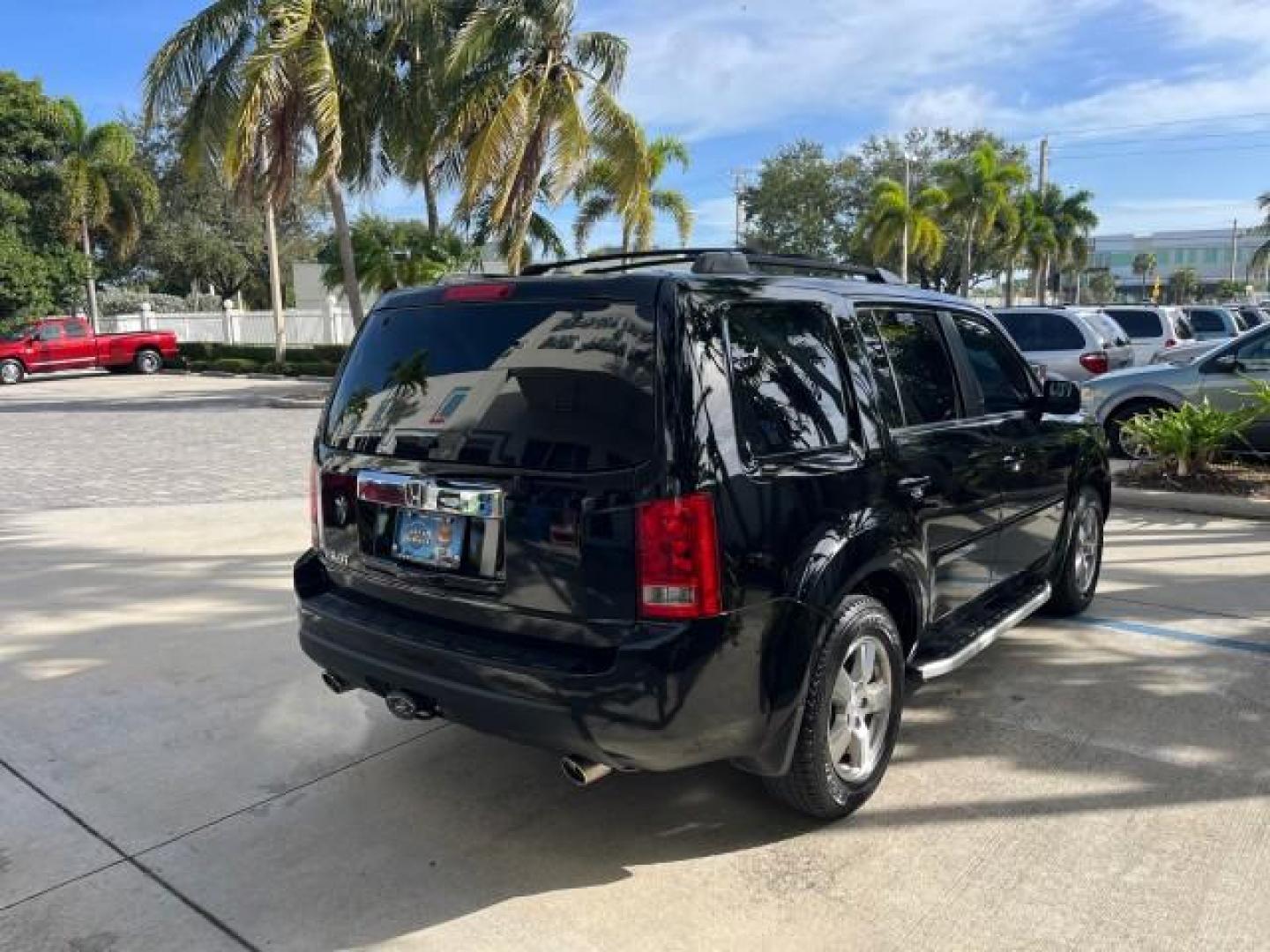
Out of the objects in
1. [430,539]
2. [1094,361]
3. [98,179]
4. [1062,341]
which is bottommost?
[430,539]

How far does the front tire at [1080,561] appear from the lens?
206 inches

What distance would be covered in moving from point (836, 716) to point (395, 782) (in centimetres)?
163

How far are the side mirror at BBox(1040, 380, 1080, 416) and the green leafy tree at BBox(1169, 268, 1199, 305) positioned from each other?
333 ft

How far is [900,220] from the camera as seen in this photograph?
38.3 meters

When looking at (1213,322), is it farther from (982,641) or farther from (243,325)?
(243,325)

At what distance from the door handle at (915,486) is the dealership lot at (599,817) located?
1.05 meters

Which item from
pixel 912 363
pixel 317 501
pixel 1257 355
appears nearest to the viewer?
pixel 317 501

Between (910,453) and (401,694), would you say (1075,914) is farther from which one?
(401,694)

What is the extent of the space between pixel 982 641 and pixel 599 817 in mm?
1732

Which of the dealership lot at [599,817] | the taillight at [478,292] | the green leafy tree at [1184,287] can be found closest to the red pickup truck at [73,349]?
the dealership lot at [599,817]

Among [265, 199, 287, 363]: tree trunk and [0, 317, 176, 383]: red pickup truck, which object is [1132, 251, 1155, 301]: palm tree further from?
[0, 317, 176, 383]: red pickup truck

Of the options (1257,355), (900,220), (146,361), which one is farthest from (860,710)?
(900,220)

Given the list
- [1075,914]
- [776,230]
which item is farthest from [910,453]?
[776,230]

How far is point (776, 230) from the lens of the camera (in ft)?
173
